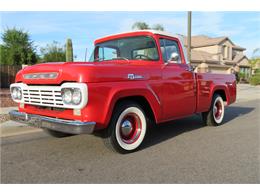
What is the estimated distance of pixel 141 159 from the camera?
4.02 m

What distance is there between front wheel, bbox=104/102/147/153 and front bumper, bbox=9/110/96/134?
0.53 metres

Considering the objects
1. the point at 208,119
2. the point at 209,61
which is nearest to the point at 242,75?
the point at 209,61

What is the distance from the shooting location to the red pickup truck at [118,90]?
3.64 meters

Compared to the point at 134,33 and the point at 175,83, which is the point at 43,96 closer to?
the point at 134,33

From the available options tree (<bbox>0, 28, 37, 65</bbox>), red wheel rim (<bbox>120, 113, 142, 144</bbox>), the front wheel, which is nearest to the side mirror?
the front wheel

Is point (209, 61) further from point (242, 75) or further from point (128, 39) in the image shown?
point (128, 39)

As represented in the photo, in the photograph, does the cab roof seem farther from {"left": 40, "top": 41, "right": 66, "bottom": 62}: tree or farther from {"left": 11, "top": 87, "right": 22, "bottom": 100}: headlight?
{"left": 40, "top": 41, "right": 66, "bottom": 62}: tree

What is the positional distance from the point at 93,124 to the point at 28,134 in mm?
2757

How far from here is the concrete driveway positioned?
3.35 meters

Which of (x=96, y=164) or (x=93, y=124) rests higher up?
(x=93, y=124)

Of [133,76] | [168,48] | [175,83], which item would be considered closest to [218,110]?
[175,83]

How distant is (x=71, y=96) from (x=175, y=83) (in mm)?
2185

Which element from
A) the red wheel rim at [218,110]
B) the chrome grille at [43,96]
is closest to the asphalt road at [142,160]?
the chrome grille at [43,96]

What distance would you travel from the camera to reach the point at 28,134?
570 cm
